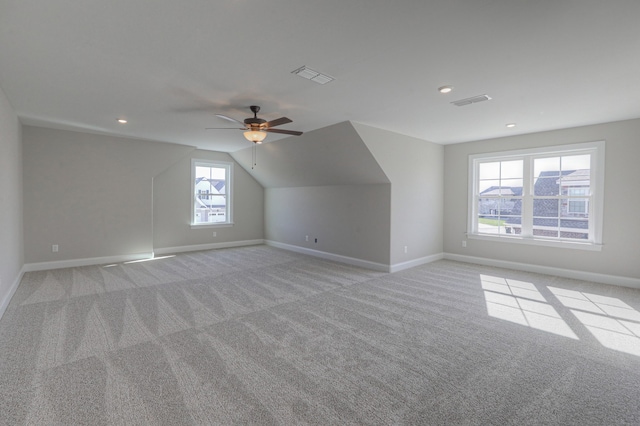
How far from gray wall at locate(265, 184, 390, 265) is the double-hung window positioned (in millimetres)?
1264

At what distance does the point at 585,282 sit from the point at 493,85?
3.95 metres

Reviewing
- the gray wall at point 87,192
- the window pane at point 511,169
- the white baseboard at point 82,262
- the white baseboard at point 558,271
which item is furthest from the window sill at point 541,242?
the white baseboard at point 82,262

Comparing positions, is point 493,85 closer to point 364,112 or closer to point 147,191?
point 364,112

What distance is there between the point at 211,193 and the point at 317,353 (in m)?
6.22

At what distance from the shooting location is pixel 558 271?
17.1 feet

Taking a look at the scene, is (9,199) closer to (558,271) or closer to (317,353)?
(317,353)

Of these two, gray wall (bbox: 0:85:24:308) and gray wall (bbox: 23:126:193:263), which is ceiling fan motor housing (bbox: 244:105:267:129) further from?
gray wall (bbox: 23:126:193:263)

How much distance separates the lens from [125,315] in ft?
Answer: 11.1

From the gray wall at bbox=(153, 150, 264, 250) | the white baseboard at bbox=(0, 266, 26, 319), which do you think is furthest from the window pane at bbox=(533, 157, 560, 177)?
the white baseboard at bbox=(0, 266, 26, 319)

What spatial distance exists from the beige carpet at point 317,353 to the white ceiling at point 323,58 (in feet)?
8.60

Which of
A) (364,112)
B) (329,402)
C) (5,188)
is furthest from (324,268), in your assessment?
(5,188)

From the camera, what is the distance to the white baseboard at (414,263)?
5.57 m

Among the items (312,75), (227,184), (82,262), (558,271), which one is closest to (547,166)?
(558,271)

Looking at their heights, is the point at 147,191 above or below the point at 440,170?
below
